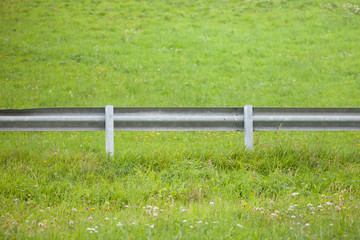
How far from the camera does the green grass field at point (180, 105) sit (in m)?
3.59

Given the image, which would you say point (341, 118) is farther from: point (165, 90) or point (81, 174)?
point (165, 90)

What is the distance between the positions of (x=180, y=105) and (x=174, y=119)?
4580 mm

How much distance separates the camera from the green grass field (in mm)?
3590

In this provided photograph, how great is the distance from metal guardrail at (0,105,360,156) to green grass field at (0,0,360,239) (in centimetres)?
42

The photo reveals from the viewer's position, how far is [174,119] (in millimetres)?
6008

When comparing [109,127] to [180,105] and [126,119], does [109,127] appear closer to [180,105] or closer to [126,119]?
[126,119]

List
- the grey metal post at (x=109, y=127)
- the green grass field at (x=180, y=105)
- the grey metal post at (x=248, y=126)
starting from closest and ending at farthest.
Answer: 1. the green grass field at (x=180, y=105)
2. the grey metal post at (x=109, y=127)
3. the grey metal post at (x=248, y=126)

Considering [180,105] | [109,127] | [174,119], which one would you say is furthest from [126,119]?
[180,105]

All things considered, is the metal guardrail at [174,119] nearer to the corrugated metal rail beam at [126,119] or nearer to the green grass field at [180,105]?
the corrugated metal rail beam at [126,119]

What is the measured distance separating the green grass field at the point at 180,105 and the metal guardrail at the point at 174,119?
1.39 feet

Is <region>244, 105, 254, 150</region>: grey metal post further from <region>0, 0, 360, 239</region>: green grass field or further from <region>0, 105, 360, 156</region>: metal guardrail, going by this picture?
<region>0, 0, 360, 239</region>: green grass field

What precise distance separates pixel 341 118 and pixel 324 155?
33.8 inches

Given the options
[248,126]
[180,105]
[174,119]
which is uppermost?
[180,105]

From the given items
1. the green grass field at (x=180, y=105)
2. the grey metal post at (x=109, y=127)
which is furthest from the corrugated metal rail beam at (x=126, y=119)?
the green grass field at (x=180, y=105)
